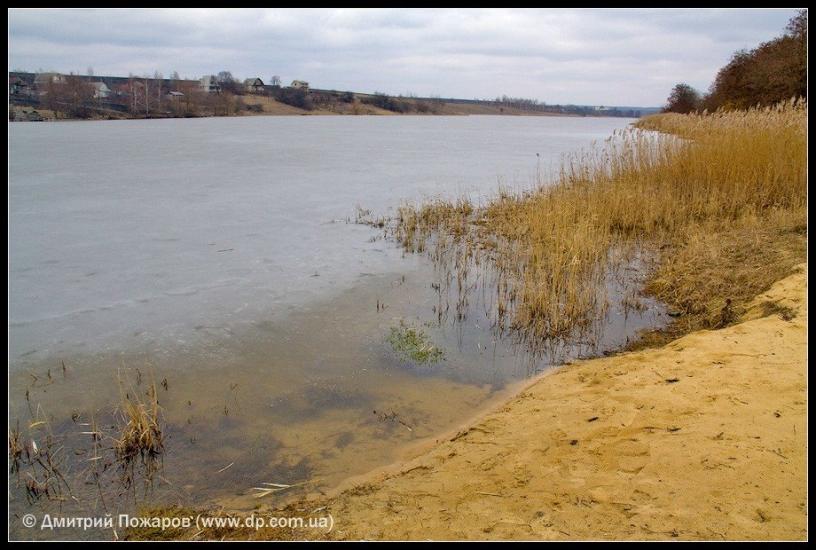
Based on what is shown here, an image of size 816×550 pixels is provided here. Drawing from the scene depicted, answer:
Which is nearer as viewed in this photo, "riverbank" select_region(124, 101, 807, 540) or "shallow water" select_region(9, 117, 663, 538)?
"riverbank" select_region(124, 101, 807, 540)

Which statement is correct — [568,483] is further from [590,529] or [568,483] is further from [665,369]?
[665,369]

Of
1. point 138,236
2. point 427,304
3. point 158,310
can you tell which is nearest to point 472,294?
point 427,304

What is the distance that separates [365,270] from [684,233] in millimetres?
5717

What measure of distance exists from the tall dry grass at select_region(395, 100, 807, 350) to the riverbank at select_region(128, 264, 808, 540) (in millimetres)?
2047

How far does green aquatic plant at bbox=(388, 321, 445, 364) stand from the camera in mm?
6375

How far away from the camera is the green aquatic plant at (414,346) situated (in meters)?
6.38

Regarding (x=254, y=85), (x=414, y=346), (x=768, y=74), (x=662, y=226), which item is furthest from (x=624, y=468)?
(x=254, y=85)

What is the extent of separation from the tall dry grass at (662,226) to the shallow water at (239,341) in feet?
1.80

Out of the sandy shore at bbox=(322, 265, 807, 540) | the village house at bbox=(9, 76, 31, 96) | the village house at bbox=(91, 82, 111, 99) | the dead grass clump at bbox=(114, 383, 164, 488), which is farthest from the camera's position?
the village house at bbox=(91, 82, 111, 99)

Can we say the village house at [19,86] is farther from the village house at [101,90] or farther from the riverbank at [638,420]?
the riverbank at [638,420]

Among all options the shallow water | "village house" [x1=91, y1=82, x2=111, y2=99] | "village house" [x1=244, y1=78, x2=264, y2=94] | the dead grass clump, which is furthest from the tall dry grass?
"village house" [x1=244, y1=78, x2=264, y2=94]

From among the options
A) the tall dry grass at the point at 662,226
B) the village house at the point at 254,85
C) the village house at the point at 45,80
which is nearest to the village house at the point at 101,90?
the village house at the point at 45,80

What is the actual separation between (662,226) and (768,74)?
23703 millimetres

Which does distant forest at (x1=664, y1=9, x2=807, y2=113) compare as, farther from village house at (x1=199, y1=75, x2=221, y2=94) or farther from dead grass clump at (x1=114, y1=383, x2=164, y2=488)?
village house at (x1=199, y1=75, x2=221, y2=94)
